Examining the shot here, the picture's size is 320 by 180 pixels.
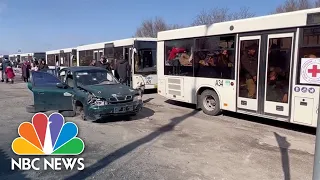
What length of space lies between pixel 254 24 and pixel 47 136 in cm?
582

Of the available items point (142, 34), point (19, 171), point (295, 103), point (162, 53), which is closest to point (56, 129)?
point (19, 171)

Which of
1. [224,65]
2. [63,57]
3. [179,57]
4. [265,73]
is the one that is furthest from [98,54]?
[265,73]

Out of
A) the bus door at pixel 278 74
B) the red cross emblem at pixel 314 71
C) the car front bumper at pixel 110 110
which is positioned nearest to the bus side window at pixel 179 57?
the car front bumper at pixel 110 110

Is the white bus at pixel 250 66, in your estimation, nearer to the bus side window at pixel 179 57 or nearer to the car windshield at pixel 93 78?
the bus side window at pixel 179 57

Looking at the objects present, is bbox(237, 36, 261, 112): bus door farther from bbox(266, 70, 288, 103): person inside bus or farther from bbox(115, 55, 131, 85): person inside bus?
bbox(115, 55, 131, 85): person inside bus

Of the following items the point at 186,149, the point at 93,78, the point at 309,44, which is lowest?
the point at 186,149

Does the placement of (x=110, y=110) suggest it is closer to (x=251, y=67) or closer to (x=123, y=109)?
(x=123, y=109)

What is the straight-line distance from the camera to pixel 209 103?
898 cm

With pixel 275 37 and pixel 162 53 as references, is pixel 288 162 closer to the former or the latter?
pixel 275 37

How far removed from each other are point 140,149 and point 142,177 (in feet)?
4.40

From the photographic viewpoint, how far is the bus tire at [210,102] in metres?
8.59

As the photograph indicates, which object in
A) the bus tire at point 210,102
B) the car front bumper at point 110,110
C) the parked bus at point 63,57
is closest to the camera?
the car front bumper at point 110,110

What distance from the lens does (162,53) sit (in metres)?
10.5

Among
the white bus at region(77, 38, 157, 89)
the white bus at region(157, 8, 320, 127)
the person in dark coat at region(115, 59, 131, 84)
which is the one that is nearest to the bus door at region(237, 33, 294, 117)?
the white bus at region(157, 8, 320, 127)
